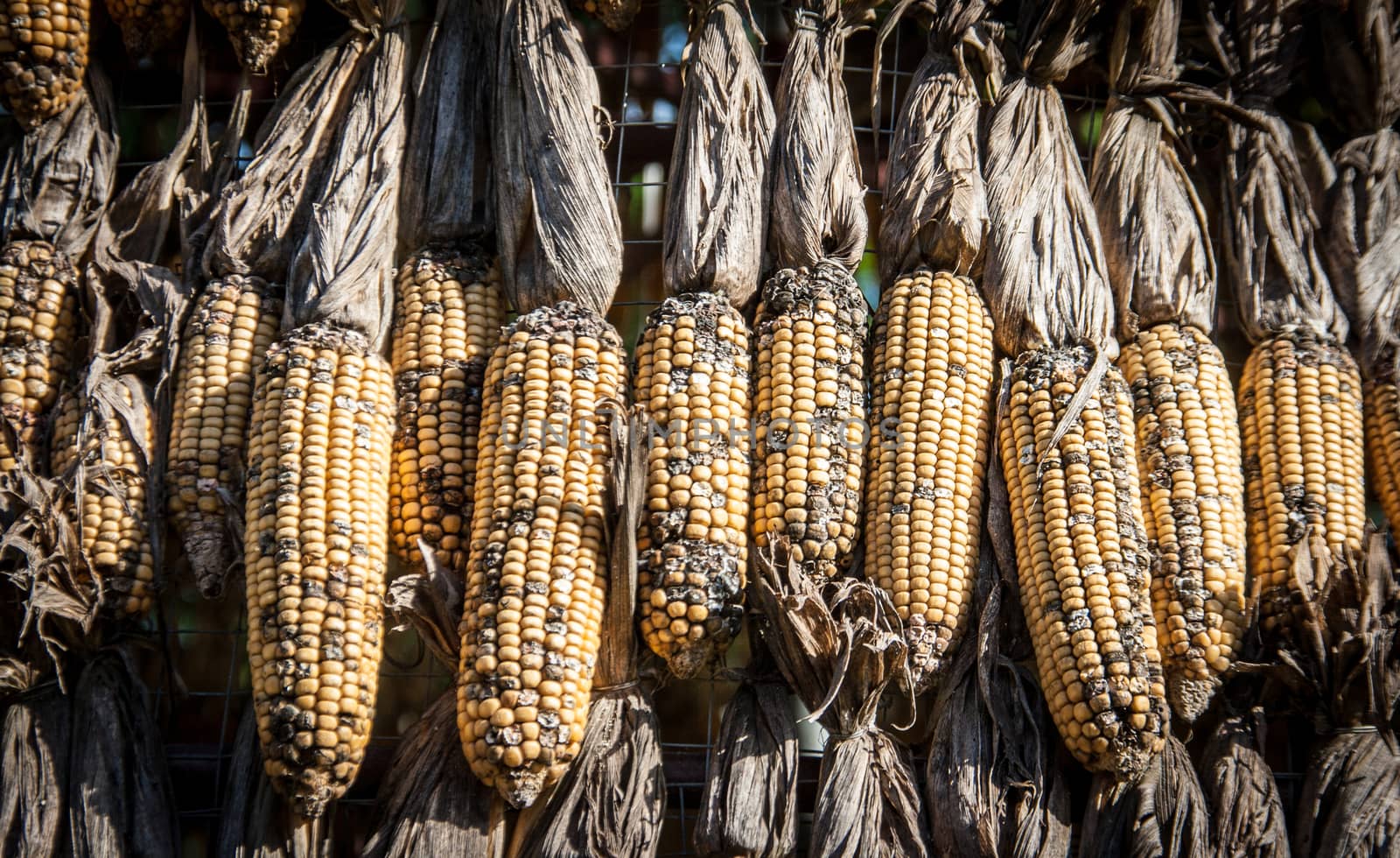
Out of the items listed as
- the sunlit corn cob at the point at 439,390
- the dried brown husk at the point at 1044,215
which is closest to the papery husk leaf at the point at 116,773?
the sunlit corn cob at the point at 439,390

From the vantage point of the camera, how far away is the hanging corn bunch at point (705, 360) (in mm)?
2656

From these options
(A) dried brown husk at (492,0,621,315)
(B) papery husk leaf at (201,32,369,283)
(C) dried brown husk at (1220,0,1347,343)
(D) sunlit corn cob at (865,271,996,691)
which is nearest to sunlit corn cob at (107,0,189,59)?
(B) papery husk leaf at (201,32,369,283)

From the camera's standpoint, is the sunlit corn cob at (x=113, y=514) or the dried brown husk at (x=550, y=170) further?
the dried brown husk at (x=550, y=170)

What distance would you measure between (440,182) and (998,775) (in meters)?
2.05

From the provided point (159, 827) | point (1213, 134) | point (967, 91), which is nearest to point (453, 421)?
point (159, 827)

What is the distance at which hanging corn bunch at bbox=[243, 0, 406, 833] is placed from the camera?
A: 2561 mm

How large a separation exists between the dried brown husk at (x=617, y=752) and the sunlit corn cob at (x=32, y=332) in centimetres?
149

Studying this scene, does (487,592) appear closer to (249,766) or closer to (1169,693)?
(249,766)

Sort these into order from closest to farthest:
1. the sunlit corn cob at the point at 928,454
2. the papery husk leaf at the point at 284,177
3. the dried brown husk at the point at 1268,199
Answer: the sunlit corn cob at the point at 928,454
the papery husk leaf at the point at 284,177
the dried brown husk at the point at 1268,199

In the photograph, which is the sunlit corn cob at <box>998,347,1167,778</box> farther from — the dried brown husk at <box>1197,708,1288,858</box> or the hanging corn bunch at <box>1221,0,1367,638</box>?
the hanging corn bunch at <box>1221,0,1367,638</box>

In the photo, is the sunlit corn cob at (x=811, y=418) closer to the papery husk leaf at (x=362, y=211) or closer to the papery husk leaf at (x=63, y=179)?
the papery husk leaf at (x=362, y=211)

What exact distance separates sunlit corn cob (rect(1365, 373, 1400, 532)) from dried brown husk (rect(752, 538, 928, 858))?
1408 mm

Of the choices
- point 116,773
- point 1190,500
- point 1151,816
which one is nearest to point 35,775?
point 116,773

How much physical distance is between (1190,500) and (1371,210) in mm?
1141
